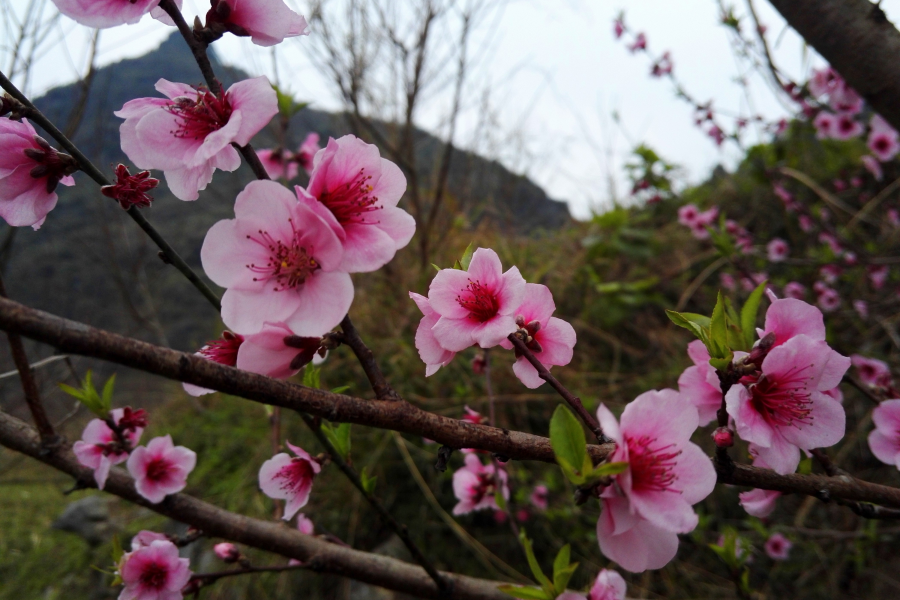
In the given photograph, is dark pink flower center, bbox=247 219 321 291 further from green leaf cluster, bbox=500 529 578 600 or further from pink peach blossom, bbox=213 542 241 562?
pink peach blossom, bbox=213 542 241 562

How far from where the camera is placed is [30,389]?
2.50 feet

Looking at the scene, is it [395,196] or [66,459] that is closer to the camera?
[395,196]

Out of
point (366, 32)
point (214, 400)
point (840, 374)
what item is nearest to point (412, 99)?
point (366, 32)

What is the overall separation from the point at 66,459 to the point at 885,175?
436 centimetres

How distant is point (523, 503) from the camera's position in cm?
212

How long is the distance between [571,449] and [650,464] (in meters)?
0.10

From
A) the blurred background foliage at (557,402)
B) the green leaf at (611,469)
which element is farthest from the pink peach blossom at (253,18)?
the blurred background foliage at (557,402)

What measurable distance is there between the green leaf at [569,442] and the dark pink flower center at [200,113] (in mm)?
482

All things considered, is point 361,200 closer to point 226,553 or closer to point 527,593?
point 527,593

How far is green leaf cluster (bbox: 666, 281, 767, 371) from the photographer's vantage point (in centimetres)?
55

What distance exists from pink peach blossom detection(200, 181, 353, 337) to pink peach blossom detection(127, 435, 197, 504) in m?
0.58

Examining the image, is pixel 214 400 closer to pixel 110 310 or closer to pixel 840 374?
pixel 110 310

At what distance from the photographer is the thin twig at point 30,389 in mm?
683

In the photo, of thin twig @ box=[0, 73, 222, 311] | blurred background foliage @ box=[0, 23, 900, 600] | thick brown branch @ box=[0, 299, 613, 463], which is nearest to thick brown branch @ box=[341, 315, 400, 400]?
thick brown branch @ box=[0, 299, 613, 463]
